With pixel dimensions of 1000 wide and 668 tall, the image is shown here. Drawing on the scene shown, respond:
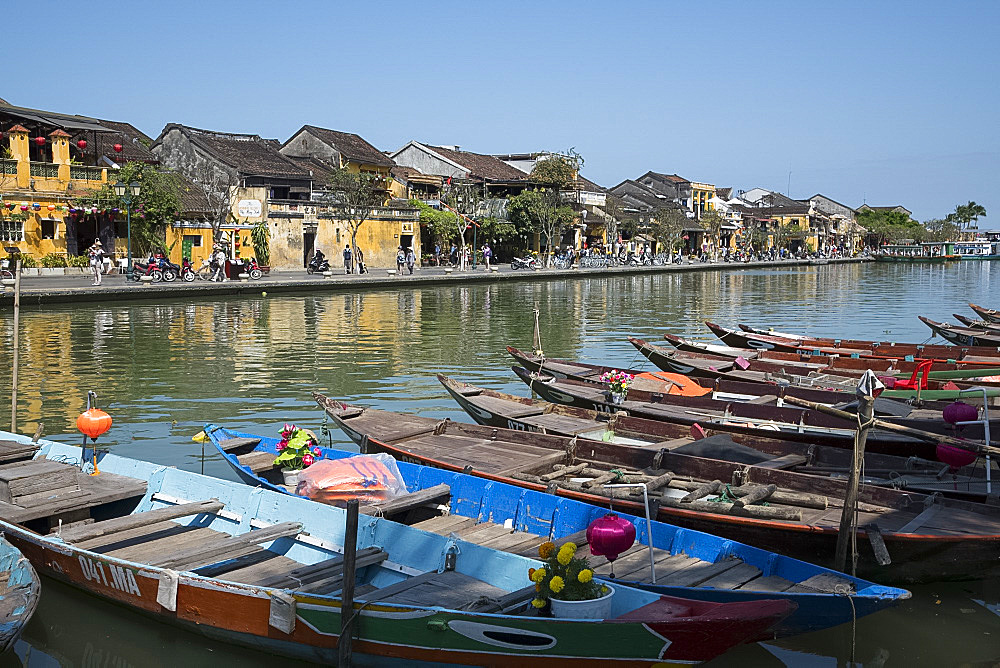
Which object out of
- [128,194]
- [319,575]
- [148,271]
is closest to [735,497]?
[319,575]

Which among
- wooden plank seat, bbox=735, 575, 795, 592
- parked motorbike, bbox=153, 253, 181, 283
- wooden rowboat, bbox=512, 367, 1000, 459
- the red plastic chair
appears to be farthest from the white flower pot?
parked motorbike, bbox=153, 253, 181, 283

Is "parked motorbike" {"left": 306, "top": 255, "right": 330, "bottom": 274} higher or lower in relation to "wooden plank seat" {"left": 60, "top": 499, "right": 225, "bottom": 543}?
higher

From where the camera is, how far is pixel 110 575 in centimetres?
639

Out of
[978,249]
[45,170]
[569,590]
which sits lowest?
[569,590]

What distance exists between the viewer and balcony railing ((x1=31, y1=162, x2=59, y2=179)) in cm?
3297

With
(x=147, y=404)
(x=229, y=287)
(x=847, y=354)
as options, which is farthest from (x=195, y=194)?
(x=847, y=354)

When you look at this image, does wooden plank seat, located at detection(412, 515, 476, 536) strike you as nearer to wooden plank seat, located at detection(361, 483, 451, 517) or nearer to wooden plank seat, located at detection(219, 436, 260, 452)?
wooden plank seat, located at detection(361, 483, 451, 517)

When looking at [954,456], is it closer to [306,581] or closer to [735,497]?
[735,497]

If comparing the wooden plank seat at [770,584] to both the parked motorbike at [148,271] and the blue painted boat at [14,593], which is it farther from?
the parked motorbike at [148,271]

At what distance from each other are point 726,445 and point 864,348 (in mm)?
8600

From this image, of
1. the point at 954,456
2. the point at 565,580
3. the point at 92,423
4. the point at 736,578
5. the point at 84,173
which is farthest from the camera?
the point at 84,173

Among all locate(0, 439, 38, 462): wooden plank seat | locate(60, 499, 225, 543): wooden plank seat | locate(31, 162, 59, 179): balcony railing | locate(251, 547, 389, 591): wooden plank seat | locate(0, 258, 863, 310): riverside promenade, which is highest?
locate(31, 162, 59, 179): balcony railing

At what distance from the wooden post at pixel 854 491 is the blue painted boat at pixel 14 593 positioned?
540cm

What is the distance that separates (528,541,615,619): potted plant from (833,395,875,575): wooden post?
83.6 inches
